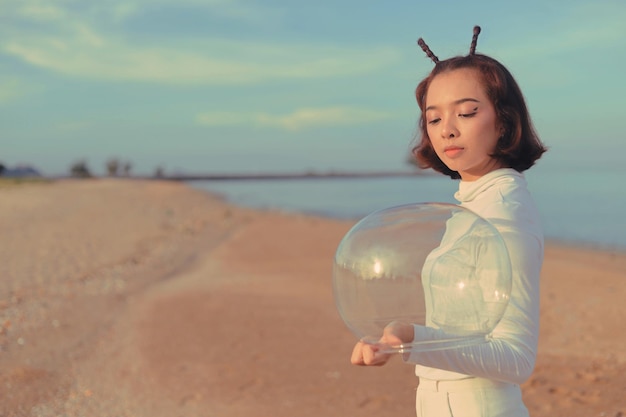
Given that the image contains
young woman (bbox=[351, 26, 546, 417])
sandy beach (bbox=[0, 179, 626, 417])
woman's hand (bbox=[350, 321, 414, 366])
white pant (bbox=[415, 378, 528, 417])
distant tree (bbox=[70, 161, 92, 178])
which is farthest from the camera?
distant tree (bbox=[70, 161, 92, 178])

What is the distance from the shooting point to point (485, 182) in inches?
77.9

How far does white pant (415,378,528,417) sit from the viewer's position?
190 centimetres

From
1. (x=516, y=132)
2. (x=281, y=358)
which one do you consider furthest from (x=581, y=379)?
(x=516, y=132)

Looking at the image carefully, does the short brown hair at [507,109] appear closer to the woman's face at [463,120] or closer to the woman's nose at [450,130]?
the woman's face at [463,120]

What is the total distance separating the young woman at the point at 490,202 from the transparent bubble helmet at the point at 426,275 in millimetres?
61

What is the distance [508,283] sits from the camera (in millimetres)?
1745

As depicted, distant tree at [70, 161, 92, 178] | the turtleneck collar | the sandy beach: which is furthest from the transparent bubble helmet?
distant tree at [70, 161, 92, 178]

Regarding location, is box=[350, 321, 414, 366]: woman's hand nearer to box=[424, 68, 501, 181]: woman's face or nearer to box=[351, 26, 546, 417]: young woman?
box=[351, 26, 546, 417]: young woman

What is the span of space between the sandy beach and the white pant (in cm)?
335

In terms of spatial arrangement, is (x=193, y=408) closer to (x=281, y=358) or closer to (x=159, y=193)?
(x=281, y=358)

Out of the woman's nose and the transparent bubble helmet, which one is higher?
the woman's nose

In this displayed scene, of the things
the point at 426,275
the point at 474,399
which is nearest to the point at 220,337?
the point at 474,399

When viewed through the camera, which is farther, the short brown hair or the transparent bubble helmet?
the short brown hair

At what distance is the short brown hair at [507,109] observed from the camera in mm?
1970
